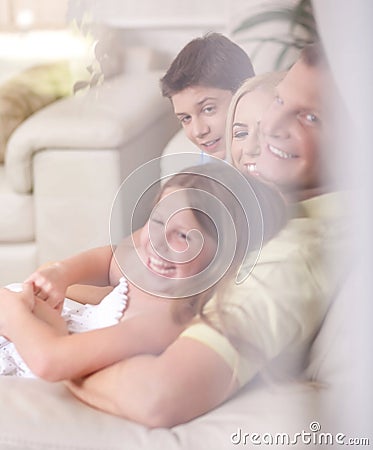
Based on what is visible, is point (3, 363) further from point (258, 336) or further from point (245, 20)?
point (245, 20)

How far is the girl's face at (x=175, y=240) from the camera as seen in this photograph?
3.31 feet

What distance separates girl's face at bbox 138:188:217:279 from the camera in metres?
1.01

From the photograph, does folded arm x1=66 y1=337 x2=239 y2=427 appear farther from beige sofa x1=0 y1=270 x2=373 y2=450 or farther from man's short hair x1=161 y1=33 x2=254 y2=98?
man's short hair x1=161 y1=33 x2=254 y2=98

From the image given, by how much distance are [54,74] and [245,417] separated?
1.38ft

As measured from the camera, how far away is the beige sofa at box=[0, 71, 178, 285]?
993mm

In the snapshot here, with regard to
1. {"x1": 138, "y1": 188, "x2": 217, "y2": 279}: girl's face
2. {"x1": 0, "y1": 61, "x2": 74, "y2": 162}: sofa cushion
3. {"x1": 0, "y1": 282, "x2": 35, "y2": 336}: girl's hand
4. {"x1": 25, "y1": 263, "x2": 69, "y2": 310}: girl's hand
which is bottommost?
{"x1": 0, "y1": 282, "x2": 35, "y2": 336}: girl's hand

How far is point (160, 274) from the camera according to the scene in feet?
3.34

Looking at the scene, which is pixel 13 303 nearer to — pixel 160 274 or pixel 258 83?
pixel 160 274

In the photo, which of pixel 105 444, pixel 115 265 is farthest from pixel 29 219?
pixel 105 444

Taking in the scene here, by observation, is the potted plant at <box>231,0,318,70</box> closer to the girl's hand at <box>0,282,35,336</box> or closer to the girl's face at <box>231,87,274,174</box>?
the girl's face at <box>231,87,274,174</box>

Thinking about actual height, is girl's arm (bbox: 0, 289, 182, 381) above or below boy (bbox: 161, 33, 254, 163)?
below

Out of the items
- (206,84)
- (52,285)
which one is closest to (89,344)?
(52,285)

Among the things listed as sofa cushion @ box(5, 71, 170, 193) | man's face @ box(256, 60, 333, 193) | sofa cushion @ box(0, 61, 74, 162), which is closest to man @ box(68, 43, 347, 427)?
man's face @ box(256, 60, 333, 193)

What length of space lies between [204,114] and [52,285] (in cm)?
25
